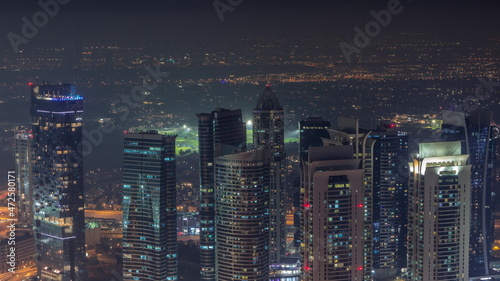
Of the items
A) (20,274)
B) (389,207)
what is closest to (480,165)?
(389,207)

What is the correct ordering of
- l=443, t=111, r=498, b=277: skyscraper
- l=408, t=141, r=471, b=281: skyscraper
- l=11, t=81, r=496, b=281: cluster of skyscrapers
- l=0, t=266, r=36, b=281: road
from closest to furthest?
l=408, t=141, r=471, b=281: skyscraper, l=11, t=81, r=496, b=281: cluster of skyscrapers, l=443, t=111, r=498, b=277: skyscraper, l=0, t=266, r=36, b=281: road

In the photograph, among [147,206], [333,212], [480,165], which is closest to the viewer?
[333,212]

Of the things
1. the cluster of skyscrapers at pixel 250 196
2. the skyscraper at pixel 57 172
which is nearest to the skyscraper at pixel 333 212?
the cluster of skyscrapers at pixel 250 196

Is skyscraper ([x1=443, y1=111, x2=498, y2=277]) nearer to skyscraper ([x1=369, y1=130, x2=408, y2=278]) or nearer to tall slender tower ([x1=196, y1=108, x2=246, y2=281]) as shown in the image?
skyscraper ([x1=369, y1=130, x2=408, y2=278])

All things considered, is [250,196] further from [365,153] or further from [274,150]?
[365,153]

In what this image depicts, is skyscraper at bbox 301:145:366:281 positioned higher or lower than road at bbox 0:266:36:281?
higher

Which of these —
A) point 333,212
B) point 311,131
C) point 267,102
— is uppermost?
point 267,102

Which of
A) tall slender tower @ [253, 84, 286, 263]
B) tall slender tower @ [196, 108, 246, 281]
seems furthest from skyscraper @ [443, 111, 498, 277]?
tall slender tower @ [196, 108, 246, 281]
